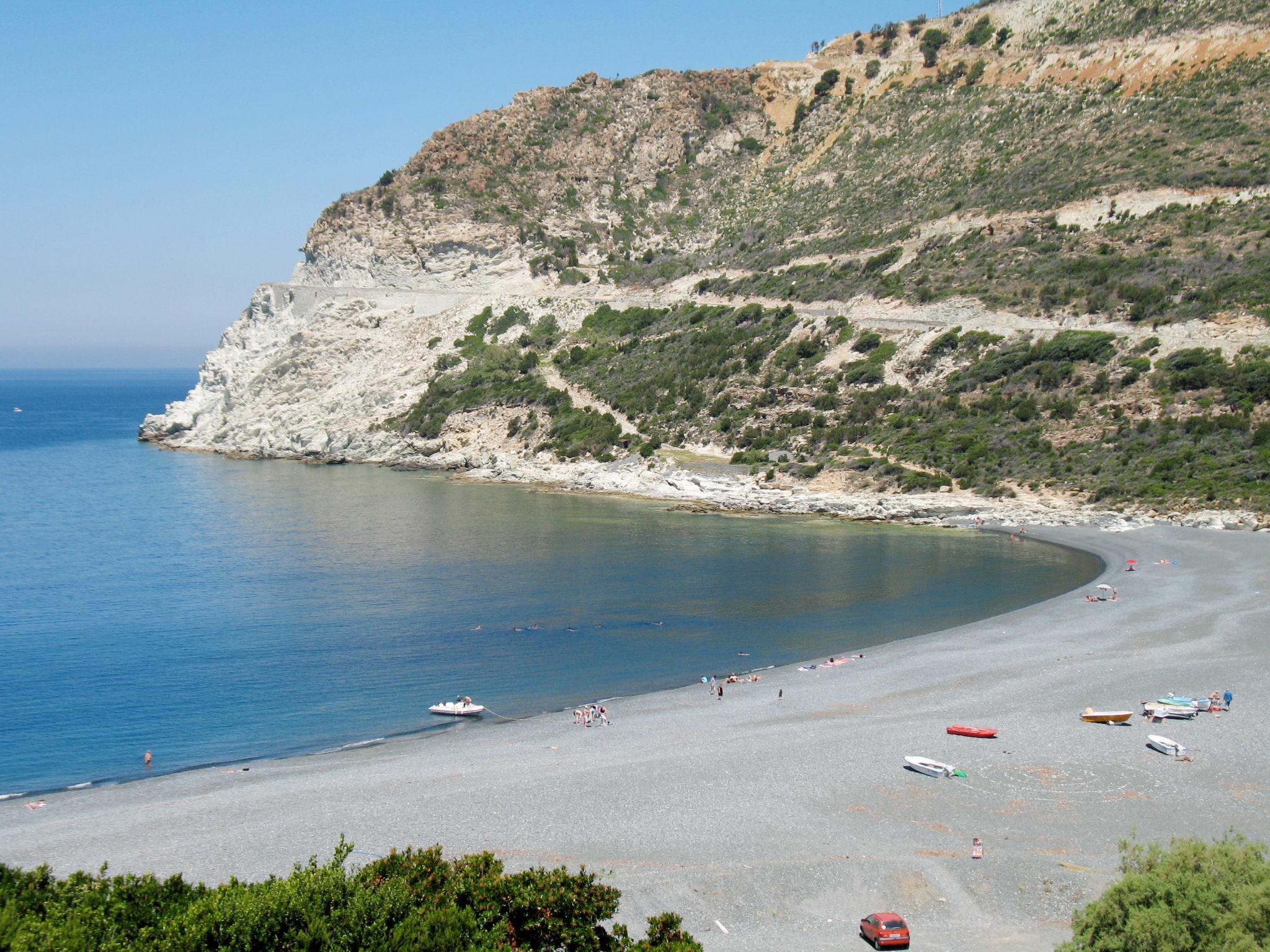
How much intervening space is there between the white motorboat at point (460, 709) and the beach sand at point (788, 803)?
0.70 m

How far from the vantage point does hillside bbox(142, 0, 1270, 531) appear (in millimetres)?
52969

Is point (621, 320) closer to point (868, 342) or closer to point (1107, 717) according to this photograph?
point (868, 342)

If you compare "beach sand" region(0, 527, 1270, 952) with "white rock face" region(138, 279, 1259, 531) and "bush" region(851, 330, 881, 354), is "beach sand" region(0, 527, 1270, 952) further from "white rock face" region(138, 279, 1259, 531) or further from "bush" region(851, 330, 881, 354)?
"bush" region(851, 330, 881, 354)

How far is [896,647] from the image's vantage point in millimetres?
30906

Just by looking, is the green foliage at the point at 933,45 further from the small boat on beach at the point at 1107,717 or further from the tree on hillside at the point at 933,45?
the small boat on beach at the point at 1107,717

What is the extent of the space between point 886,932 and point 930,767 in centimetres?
678

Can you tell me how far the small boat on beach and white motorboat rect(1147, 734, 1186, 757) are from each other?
1.39 meters

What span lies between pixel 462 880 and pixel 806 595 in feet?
85.6

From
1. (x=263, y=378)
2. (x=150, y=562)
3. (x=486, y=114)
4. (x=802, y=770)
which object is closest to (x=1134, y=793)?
(x=802, y=770)

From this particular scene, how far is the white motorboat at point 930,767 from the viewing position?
2058 centimetres

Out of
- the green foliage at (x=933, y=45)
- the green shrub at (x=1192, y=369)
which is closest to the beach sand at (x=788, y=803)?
the green shrub at (x=1192, y=369)

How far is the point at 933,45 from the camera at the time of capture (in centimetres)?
9081

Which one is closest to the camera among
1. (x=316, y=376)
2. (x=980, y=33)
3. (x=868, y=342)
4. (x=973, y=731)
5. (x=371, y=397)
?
(x=973, y=731)

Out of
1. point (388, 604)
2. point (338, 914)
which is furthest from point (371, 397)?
point (338, 914)
